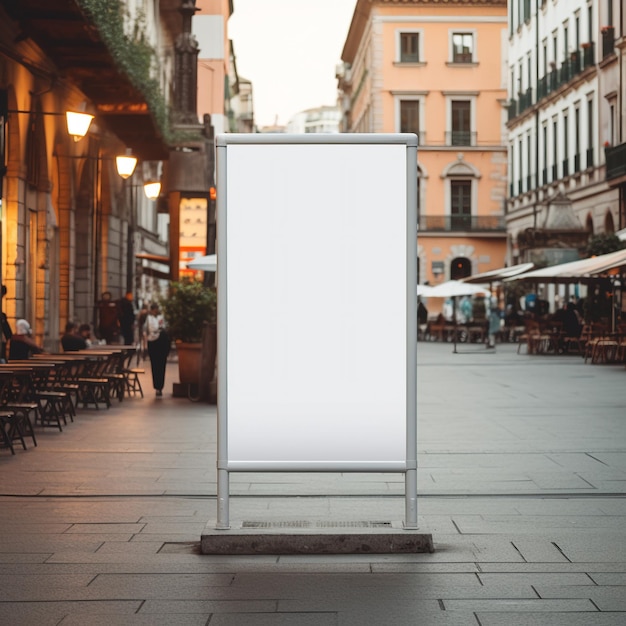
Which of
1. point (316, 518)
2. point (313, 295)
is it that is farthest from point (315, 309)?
point (316, 518)

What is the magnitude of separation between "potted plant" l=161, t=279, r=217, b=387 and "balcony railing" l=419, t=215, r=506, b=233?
54460 millimetres

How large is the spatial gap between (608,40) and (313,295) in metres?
40.9

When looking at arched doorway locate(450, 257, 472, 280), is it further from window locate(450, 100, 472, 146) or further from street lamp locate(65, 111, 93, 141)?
street lamp locate(65, 111, 93, 141)

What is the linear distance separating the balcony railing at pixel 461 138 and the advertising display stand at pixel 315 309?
67.7m

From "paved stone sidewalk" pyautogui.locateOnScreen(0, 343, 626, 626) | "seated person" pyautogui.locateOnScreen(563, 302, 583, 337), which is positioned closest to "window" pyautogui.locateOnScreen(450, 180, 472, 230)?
"seated person" pyautogui.locateOnScreen(563, 302, 583, 337)

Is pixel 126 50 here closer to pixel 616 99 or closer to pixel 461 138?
pixel 616 99

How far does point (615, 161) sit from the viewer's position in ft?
145

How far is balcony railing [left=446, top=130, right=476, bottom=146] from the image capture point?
73.9 metres

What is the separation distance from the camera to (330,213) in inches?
280

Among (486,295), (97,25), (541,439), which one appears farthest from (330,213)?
(486,295)

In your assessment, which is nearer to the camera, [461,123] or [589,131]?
[589,131]

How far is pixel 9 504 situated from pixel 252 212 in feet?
9.36

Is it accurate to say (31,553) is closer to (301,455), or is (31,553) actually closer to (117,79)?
(301,455)

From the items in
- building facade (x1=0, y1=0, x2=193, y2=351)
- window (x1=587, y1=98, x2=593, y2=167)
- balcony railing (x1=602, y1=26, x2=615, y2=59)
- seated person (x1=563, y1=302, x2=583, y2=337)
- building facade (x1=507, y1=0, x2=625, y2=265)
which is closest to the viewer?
building facade (x1=0, y1=0, x2=193, y2=351)
